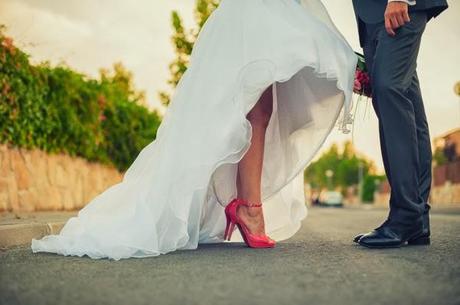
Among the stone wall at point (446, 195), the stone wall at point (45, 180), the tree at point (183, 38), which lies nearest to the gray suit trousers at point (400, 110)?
the stone wall at point (45, 180)

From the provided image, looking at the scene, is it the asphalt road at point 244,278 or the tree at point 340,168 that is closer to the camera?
the asphalt road at point 244,278

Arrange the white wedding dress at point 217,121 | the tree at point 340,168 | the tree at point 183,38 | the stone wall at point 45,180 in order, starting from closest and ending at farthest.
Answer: the white wedding dress at point 217,121
the stone wall at point 45,180
the tree at point 183,38
the tree at point 340,168

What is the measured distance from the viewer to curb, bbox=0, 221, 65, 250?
4.08 metres

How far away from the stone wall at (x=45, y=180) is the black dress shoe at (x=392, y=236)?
567 cm

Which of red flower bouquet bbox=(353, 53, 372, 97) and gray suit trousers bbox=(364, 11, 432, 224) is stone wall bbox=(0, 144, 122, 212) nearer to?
red flower bouquet bbox=(353, 53, 372, 97)

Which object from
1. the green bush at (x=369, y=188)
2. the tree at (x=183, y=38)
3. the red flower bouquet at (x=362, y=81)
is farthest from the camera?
the green bush at (x=369, y=188)

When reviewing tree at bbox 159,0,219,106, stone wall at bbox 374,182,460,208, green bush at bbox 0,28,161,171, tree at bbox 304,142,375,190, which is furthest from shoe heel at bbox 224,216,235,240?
tree at bbox 304,142,375,190

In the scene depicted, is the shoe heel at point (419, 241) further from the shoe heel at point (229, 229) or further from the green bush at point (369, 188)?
the green bush at point (369, 188)

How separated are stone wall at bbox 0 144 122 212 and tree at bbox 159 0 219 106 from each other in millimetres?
5299

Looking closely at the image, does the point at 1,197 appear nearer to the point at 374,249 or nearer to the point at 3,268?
the point at 3,268

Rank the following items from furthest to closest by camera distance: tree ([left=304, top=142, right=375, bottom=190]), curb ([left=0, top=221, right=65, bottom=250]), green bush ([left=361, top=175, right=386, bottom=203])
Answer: tree ([left=304, top=142, right=375, bottom=190]), green bush ([left=361, top=175, right=386, bottom=203]), curb ([left=0, top=221, right=65, bottom=250])

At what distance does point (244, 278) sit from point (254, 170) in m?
1.24

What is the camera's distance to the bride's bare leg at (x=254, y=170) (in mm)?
3268

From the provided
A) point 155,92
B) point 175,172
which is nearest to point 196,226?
point 175,172
